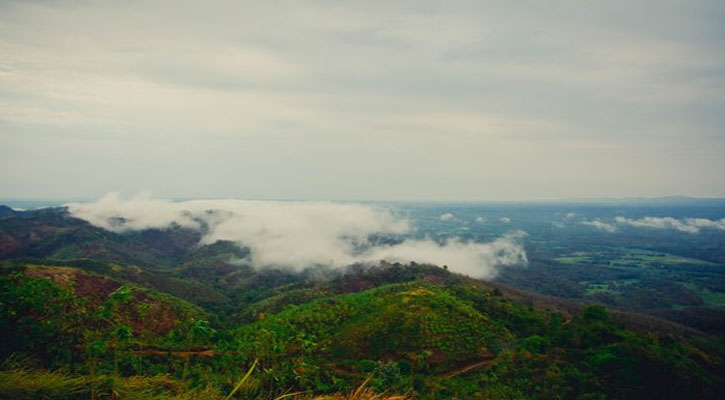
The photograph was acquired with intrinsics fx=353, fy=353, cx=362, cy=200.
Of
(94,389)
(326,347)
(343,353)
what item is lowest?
(343,353)

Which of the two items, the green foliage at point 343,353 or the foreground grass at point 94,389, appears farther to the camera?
the green foliage at point 343,353

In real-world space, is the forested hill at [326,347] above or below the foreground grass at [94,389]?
below

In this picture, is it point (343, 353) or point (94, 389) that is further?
point (343, 353)

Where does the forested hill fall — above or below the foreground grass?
below

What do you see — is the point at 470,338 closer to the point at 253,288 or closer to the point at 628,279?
the point at 253,288

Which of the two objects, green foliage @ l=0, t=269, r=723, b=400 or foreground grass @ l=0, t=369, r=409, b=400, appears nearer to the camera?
foreground grass @ l=0, t=369, r=409, b=400

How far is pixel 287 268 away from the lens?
176 meters

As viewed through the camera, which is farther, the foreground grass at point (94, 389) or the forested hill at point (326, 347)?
the forested hill at point (326, 347)

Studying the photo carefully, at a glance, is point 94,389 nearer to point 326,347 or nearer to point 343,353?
point 326,347

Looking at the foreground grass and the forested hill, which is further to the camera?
the forested hill

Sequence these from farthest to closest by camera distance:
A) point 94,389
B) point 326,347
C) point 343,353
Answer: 1. point 343,353
2. point 326,347
3. point 94,389

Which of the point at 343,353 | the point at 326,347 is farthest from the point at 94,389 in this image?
the point at 343,353

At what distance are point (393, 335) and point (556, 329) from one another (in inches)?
773

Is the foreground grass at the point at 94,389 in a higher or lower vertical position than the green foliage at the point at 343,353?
higher
